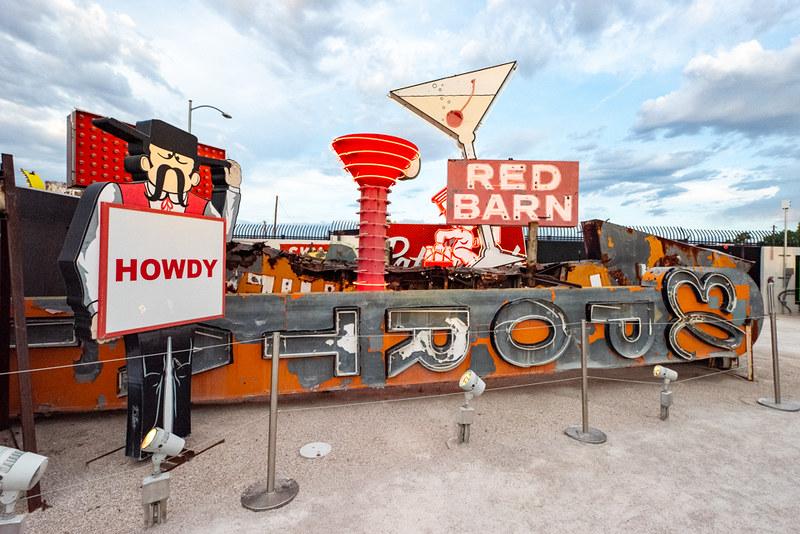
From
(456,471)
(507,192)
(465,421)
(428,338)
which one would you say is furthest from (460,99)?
(456,471)

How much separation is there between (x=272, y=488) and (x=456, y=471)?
1745 mm

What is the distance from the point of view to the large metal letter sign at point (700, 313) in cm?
735

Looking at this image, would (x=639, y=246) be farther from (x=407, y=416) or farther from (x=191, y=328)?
(x=191, y=328)

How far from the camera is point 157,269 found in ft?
13.4

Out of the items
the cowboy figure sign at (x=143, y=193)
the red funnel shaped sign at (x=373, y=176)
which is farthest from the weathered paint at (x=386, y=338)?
the cowboy figure sign at (x=143, y=193)

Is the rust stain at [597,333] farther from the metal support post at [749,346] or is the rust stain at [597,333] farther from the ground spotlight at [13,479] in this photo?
the ground spotlight at [13,479]

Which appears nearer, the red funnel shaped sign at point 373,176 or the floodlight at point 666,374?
the floodlight at point 666,374

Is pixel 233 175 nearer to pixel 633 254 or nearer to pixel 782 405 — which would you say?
pixel 633 254

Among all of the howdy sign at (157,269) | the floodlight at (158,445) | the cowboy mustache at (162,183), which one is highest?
the cowboy mustache at (162,183)

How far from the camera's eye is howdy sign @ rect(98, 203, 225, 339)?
12.0ft

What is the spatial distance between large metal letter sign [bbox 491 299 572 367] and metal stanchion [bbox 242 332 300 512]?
3900 mm

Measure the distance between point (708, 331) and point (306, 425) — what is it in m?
7.39

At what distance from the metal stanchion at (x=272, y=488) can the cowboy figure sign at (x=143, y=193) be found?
158cm

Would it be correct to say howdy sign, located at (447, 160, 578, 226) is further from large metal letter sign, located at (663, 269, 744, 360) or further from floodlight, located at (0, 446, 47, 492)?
floodlight, located at (0, 446, 47, 492)
